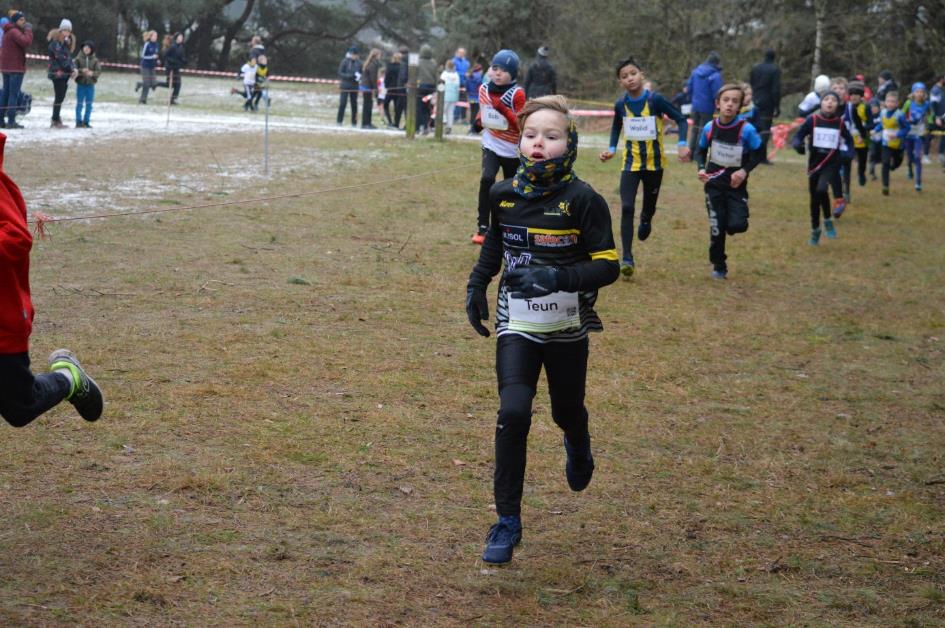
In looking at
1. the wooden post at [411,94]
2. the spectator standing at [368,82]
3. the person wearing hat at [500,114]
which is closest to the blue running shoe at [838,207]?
the person wearing hat at [500,114]

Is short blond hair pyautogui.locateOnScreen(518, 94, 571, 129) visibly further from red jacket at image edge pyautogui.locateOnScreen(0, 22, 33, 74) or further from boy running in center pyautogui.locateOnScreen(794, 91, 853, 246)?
red jacket at image edge pyautogui.locateOnScreen(0, 22, 33, 74)

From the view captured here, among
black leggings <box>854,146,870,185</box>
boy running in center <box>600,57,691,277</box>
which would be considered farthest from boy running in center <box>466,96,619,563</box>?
black leggings <box>854,146,870,185</box>

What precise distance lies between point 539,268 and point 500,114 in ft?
23.3

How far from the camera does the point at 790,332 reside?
987 centimetres

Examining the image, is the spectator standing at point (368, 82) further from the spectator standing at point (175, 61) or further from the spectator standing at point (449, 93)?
the spectator standing at point (175, 61)

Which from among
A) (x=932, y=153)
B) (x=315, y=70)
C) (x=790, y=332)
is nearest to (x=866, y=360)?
(x=790, y=332)

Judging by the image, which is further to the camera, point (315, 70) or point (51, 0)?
point (315, 70)

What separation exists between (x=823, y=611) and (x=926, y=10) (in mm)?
34034

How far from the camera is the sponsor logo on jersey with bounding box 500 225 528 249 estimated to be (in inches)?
193

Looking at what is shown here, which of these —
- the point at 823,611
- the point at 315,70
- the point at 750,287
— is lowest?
the point at 823,611

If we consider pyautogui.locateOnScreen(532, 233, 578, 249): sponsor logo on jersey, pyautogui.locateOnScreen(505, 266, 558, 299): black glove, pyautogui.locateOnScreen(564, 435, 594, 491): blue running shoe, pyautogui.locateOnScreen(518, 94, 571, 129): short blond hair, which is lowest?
pyautogui.locateOnScreen(564, 435, 594, 491): blue running shoe

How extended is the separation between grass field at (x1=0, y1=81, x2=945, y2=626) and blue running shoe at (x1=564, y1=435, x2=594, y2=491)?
0.19 metres

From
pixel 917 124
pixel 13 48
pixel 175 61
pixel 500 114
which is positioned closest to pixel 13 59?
pixel 13 48

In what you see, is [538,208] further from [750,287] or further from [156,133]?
[156,133]
